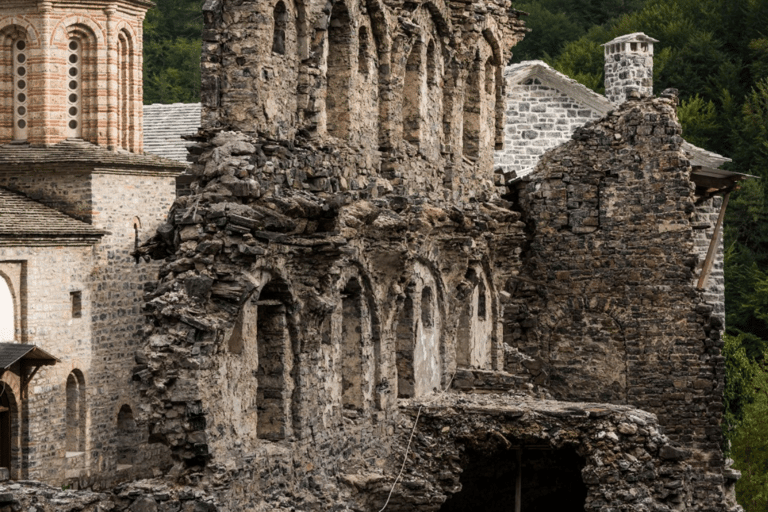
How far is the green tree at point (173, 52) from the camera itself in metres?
56.5

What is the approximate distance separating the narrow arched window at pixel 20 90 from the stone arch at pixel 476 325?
16.7 m

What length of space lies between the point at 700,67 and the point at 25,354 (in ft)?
93.9

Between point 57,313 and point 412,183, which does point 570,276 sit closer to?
point 412,183

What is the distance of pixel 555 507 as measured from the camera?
26594mm

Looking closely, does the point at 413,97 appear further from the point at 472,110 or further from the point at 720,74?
the point at 720,74

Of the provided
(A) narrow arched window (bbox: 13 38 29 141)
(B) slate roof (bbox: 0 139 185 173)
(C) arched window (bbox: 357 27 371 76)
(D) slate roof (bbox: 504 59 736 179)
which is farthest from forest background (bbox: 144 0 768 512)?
(C) arched window (bbox: 357 27 371 76)

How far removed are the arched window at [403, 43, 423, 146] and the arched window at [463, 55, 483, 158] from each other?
10.9ft

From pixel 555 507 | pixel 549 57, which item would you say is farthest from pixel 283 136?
pixel 549 57

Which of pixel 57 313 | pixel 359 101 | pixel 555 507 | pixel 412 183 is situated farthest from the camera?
pixel 57 313

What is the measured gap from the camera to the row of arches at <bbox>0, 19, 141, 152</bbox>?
133ft

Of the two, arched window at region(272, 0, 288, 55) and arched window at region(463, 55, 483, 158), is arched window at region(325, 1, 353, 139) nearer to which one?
arched window at region(272, 0, 288, 55)

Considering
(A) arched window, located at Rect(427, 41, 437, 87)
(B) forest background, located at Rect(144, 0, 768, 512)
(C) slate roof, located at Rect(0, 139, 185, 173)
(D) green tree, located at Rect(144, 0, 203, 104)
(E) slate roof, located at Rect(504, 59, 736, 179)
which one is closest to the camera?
(A) arched window, located at Rect(427, 41, 437, 87)

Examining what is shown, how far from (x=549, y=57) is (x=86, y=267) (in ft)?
78.4

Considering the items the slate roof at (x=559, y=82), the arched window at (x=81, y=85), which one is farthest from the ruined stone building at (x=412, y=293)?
the arched window at (x=81, y=85)
